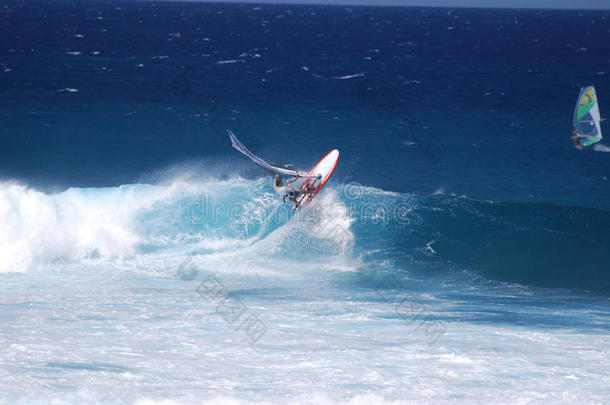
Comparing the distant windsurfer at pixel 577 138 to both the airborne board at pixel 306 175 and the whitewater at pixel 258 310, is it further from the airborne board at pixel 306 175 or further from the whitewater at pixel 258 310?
the airborne board at pixel 306 175

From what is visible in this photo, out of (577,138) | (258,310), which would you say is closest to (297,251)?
(258,310)

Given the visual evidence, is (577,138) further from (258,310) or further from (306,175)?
(258,310)

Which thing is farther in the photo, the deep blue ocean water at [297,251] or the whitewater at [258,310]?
the deep blue ocean water at [297,251]

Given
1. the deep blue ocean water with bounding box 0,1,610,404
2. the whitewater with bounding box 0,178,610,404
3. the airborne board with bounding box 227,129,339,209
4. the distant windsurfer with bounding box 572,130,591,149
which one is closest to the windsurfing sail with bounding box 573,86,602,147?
the distant windsurfer with bounding box 572,130,591,149

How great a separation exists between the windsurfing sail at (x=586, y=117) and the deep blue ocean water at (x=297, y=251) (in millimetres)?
2021

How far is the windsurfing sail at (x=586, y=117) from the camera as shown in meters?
34.9

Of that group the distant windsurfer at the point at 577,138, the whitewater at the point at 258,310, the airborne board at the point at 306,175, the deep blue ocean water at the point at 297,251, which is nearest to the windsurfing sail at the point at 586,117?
the distant windsurfer at the point at 577,138

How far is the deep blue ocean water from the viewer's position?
15.5 m

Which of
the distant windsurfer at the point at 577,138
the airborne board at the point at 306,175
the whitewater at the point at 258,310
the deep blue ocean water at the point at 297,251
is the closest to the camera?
the whitewater at the point at 258,310

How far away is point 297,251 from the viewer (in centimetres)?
2655

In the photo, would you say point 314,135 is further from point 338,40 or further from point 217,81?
point 338,40

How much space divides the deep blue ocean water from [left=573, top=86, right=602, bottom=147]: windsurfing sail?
202 centimetres

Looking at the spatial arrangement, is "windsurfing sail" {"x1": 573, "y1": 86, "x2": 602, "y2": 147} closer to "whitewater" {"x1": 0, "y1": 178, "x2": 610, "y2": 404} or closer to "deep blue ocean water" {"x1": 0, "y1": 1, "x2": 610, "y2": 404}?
"deep blue ocean water" {"x1": 0, "y1": 1, "x2": 610, "y2": 404}

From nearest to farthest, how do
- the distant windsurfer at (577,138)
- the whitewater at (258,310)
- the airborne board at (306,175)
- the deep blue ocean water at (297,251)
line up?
the whitewater at (258,310) < the deep blue ocean water at (297,251) < the airborne board at (306,175) < the distant windsurfer at (577,138)
